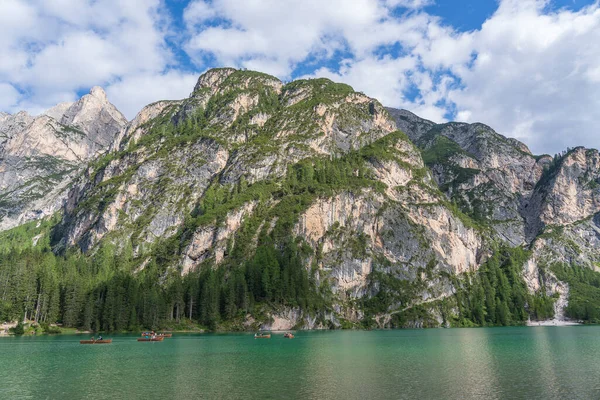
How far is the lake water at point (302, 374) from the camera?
44.6m

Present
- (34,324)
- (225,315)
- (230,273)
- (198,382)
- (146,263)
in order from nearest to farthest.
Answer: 1. (198,382)
2. (34,324)
3. (225,315)
4. (230,273)
5. (146,263)

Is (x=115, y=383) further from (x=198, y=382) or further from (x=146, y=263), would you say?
(x=146, y=263)

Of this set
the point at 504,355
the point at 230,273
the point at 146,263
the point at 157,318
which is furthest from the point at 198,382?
the point at 146,263

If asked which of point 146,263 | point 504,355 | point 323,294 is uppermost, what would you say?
point 146,263

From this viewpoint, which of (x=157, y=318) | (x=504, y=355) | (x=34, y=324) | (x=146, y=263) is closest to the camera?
(x=504, y=355)

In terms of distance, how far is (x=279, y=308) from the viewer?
16750 centimetres

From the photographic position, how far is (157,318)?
145 meters

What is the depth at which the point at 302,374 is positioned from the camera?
55906mm

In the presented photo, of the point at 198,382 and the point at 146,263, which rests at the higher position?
the point at 146,263

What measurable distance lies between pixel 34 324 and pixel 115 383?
9743 cm

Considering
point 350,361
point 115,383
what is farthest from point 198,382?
point 350,361

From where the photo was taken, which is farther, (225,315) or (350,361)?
(225,315)

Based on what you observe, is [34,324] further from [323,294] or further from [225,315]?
[323,294]

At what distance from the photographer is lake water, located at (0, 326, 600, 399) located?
44.6 m
